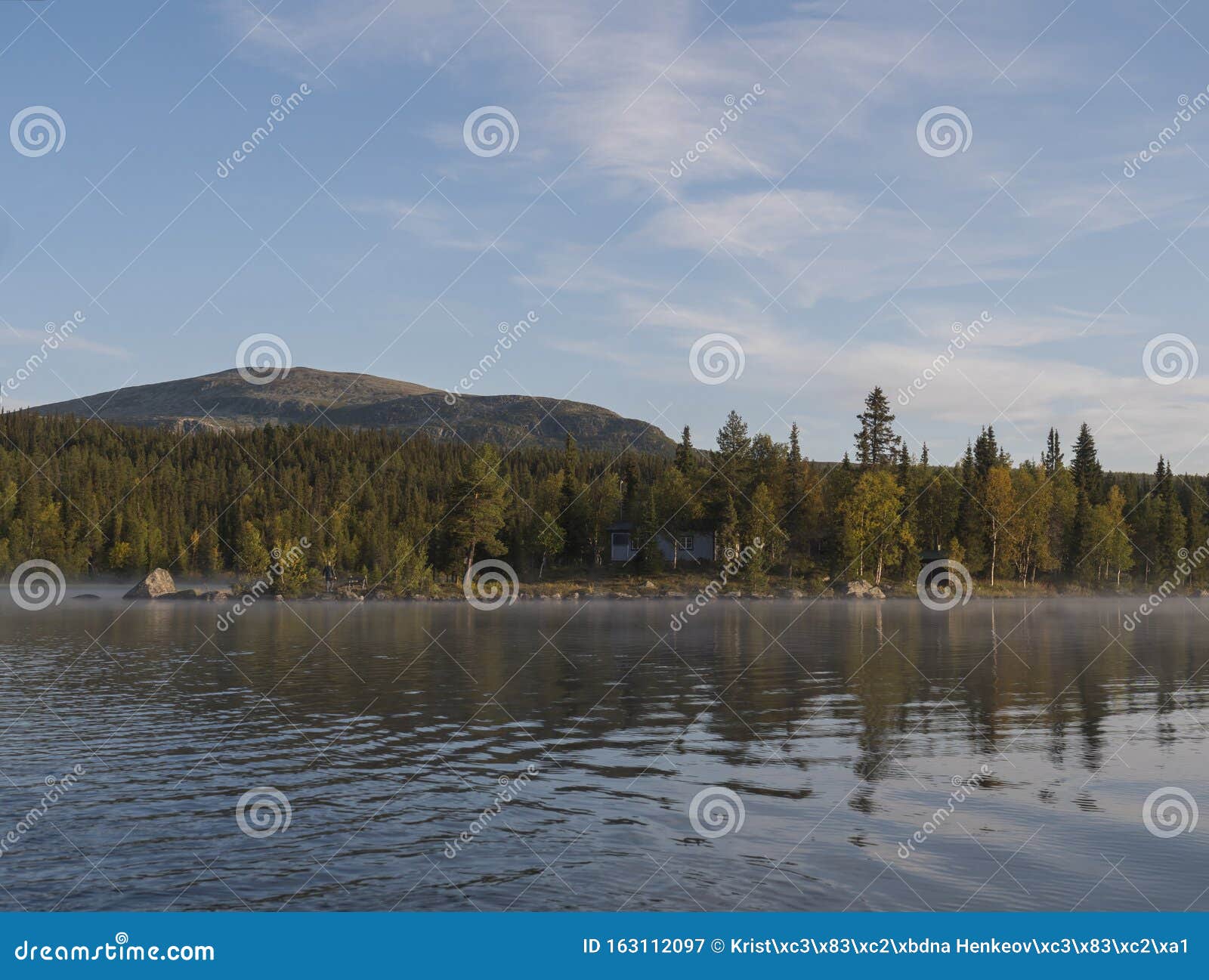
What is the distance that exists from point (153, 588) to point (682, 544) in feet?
207

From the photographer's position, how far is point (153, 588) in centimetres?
11969

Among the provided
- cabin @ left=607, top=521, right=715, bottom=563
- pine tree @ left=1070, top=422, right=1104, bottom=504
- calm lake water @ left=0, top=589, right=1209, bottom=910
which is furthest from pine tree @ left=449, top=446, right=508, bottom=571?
pine tree @ left=1070, top=422, right=1104, bottom=504

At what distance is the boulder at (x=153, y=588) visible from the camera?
4692 inches

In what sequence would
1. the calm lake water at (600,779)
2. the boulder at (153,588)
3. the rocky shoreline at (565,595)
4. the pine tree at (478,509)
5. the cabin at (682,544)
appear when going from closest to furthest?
the calm lake water at (600,779) → the rocky shoreline at (565,595) → the pine tree at (478,509) → the boulder at (153,588) → the cabin at (682,544)

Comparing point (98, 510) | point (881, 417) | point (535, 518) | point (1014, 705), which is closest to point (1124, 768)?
point (1014, 705)

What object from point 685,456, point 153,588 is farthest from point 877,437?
point 153,588

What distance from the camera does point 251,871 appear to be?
1411 cm

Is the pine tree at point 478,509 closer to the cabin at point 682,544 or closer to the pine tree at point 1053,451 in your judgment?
the cabin at point 682,544

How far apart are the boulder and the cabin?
54.0 m

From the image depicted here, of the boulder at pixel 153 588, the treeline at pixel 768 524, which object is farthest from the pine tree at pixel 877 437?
the boulder at pixel 153 588

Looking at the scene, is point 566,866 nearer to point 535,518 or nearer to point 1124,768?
point 1124,768

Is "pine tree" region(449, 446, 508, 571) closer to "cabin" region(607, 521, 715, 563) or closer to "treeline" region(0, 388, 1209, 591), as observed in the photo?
"treeline" region(0, 388, 1209, 591)

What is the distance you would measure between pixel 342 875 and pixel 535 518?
11315cm

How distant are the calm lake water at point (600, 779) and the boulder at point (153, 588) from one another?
77.8 m
